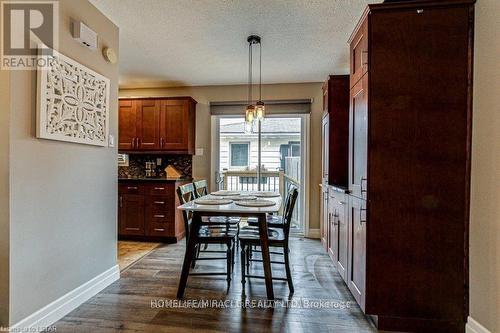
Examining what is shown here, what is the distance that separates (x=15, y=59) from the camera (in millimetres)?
1661

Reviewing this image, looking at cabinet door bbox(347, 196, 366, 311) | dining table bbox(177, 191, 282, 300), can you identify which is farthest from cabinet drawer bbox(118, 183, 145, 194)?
cabinet door bbox(347, 196, 366, 311)

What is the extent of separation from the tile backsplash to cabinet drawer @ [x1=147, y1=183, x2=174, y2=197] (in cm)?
64

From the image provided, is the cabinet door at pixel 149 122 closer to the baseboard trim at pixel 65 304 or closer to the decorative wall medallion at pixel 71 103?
the decorative wall medallion at pixel 71 103

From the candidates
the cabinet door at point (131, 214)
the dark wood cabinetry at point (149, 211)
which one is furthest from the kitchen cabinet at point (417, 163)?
the cabinet door at point (131, 214)

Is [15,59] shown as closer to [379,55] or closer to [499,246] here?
[379,55]

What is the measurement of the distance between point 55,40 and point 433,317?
3.15 metres

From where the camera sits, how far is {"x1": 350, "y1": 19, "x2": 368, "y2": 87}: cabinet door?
1.94m

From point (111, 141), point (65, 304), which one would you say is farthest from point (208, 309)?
point (111, 141)

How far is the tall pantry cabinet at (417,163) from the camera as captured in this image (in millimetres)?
1812

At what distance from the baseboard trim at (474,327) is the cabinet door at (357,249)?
63 cm

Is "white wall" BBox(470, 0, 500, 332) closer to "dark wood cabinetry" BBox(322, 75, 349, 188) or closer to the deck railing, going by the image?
"dark wood cabinetry" BBox(322, 75, 349, 188)

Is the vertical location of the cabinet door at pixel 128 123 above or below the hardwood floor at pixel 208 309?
above

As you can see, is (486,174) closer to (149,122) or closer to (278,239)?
(278,239)

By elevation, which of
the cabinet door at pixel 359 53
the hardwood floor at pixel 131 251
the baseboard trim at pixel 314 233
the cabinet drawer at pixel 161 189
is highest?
the cabinet door at pixel 359 53
